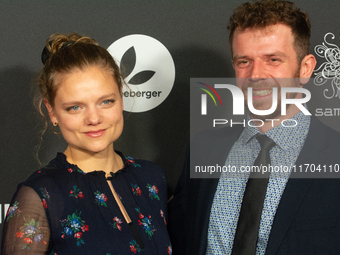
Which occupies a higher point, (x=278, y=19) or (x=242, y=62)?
(x=278, y=19)

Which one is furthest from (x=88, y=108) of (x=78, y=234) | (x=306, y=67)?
(x=306, y=67)

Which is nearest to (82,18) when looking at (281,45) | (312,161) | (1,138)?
(1,138)

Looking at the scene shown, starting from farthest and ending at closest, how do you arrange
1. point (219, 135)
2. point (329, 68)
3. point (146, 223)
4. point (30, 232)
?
point (329, 68)
point (219, 135)
point (146, 223)
point (30, 232)

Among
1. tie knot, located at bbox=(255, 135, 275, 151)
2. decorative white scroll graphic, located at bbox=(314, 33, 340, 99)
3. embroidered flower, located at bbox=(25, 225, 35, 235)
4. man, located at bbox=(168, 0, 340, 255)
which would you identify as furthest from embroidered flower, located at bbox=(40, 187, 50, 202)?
decorative white scroll graphic, located at bbox=(314, 33, 340, 99)

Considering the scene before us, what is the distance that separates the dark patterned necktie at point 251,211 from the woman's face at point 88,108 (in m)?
0.58

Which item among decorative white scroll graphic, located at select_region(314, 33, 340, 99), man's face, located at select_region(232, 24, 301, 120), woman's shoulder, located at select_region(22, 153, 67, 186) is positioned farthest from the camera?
decorative white scroll graphic, located at select_region(314, 33, 340, 99)

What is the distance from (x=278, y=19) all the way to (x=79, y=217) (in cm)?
112

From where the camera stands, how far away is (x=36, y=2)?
2043mm

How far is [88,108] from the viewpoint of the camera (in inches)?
53.9

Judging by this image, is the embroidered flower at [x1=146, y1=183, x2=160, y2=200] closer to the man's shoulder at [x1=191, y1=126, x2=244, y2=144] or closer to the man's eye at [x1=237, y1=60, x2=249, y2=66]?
the man's shoulder at [x1=191, y1=126, x2=244, y2=144]

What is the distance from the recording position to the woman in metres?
1.27

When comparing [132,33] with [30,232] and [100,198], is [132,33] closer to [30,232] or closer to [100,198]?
[100,198]

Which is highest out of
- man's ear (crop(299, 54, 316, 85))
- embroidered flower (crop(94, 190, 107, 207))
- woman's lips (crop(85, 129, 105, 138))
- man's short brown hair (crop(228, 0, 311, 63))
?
man's short brown hair (crop(228, 0, 311, 63))

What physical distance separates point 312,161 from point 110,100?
0.79m
